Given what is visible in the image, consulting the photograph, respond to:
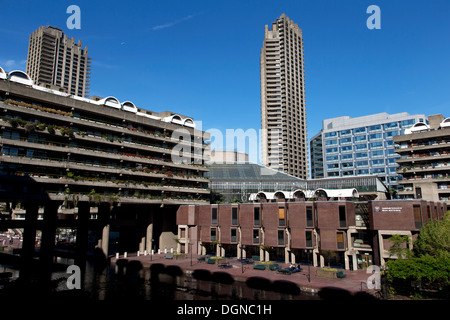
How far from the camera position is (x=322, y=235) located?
55.0 metres

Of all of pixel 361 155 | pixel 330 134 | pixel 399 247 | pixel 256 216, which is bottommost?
pixel 399 247

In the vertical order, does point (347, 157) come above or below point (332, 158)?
below

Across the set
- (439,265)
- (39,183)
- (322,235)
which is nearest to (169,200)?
(39,183)

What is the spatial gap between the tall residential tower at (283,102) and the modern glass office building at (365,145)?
1769 centimetres

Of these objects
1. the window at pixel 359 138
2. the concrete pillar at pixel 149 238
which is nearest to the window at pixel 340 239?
the concrete pillar at pixel 149 238

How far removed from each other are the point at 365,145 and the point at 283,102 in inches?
1797

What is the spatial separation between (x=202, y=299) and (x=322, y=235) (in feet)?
82.9

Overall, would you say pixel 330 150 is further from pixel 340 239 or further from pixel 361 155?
pixel 340 239

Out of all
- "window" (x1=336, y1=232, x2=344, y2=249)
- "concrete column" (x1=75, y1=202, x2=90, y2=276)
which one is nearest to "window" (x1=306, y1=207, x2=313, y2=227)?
"window" (x1=336, y1=232, x2=344, y2=249)

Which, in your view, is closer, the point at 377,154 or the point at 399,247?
the point at 399,247

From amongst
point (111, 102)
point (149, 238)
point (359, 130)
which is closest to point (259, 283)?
point (149, 238)

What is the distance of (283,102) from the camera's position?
166250 millimetres

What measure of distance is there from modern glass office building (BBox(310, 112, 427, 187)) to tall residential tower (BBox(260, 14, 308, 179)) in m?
17.7

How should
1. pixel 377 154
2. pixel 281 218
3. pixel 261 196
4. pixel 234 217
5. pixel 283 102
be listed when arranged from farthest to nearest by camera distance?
1. pixel 283 102
2. pixel 377 154
3. pixel 261 196
4. pixel 234 217
5. pixel 281 218
